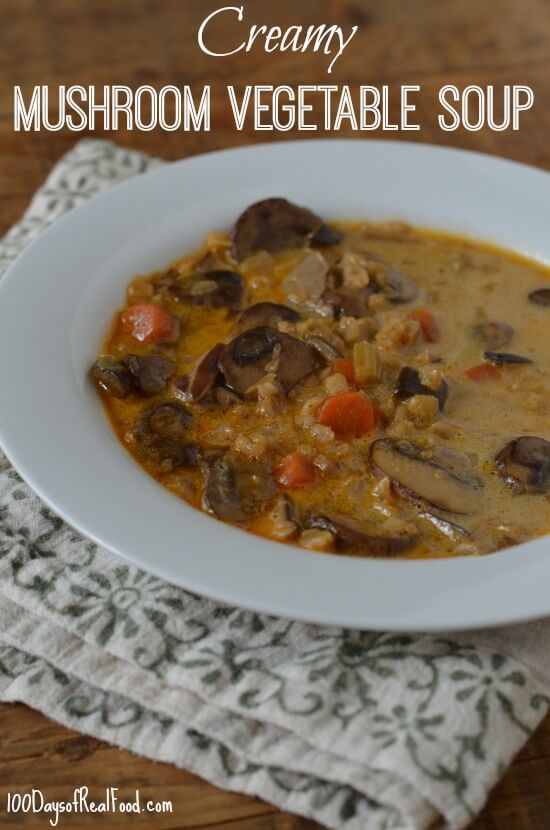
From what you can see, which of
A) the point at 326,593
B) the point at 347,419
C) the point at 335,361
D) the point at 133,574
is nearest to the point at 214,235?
the point at 335,361

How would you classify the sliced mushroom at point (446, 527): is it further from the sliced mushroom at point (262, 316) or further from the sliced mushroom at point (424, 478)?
the sliced mushroom at point (262, 316)

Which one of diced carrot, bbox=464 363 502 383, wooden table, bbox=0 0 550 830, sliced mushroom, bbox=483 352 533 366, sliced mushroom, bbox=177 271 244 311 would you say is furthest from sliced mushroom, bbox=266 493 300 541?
wooden table, bbox=0 0 550 830

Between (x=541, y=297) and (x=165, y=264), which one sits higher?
(x=165, y=264)

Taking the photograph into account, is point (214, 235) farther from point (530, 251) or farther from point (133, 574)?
point (133, 574)

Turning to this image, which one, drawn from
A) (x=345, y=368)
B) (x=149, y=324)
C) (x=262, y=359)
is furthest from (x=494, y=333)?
(x=149, y=324)

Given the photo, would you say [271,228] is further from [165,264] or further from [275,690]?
[275,690]
